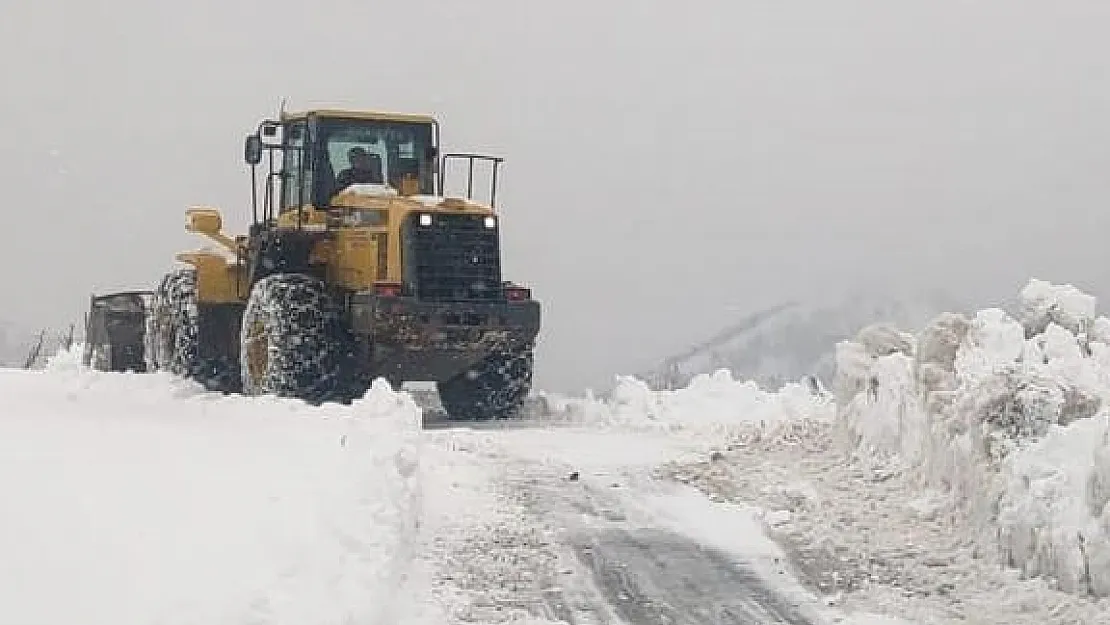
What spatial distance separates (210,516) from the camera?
6.66 meters

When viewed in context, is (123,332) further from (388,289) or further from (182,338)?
(388,289)

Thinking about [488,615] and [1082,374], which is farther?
[1082,374]

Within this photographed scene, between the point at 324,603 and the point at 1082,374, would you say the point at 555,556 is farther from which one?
the point at 1082,374

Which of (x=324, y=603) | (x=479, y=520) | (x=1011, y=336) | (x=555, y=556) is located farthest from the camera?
(x=1011, y=336)

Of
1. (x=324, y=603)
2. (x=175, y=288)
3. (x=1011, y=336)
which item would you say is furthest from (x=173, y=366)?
(x=324, y=603)

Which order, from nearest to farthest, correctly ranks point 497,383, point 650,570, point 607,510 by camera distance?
point 650,570 → point 607,510 → point 497,383

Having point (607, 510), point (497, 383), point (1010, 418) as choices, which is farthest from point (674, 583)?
point (497, 383)

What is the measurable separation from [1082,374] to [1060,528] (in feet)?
6.34

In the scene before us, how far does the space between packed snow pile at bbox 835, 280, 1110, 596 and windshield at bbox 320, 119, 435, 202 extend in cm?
519

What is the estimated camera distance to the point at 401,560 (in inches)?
269

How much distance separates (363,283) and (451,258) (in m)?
0.99

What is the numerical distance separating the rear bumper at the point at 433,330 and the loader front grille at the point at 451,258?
0.17 metres

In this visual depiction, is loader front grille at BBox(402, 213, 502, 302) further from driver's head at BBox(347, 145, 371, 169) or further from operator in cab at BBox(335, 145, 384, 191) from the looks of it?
driver's head at BBox(347, 145, 371, 169)

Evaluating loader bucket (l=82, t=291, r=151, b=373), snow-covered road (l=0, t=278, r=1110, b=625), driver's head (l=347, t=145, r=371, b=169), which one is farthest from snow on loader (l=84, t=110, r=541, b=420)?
loader bucket (l=82, t=291, r=151, b=373)
